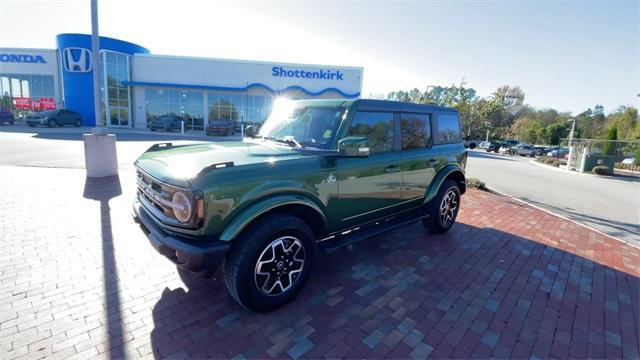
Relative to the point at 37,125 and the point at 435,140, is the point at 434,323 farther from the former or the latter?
the point at 37,125

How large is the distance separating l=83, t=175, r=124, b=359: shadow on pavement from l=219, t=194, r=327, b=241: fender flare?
1136 millimetres

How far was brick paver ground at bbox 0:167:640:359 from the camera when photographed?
241 cm

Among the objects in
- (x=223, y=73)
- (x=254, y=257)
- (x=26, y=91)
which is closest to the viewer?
(x=254, y=257)

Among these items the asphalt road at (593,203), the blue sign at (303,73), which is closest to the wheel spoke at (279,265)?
the asphalt road at (593,203)

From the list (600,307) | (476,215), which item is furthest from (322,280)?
(476,215)

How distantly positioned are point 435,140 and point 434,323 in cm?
278

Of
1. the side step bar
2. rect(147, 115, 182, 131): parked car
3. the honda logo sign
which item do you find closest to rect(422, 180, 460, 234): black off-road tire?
the side step bar

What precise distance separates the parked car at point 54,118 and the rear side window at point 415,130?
102 ft

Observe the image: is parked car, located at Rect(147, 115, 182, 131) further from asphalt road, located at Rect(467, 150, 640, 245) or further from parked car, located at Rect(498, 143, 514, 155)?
parked car, located at Rect(498, 143, 514, 155)

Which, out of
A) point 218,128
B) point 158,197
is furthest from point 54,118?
point 158,197

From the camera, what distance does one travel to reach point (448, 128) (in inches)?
195

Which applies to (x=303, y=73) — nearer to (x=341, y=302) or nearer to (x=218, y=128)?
(x=218, y=128)

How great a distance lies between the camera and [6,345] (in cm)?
227

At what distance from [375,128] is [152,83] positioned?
30314 millimetres
